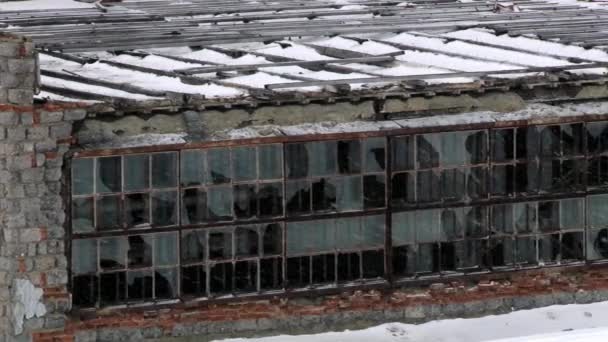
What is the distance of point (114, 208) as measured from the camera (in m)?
13.3

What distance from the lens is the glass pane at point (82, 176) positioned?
1309cm

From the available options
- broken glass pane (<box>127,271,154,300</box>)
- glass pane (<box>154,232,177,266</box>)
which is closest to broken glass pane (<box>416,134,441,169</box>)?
glass pane (<box>154,232,177,266</box>)

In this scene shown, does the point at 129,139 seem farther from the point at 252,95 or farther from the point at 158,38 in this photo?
the point at 158,38

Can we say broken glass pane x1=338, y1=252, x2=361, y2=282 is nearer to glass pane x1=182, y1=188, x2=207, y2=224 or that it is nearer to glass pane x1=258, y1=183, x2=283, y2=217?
glass pane x1=258, y1=183, x2=283, y2=217

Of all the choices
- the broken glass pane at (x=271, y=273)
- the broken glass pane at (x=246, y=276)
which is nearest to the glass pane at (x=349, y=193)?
the broken glass pane at (x=271, y=273)

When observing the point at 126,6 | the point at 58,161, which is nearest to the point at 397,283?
the point at 58,161

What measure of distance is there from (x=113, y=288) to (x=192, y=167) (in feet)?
4.70

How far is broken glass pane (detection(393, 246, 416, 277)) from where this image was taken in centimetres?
1443

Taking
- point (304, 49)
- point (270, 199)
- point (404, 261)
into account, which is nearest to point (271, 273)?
point (270, 199)

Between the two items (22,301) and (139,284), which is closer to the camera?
(22,301)

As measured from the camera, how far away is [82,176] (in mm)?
13117

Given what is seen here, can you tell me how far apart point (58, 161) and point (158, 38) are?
4058 millimetres

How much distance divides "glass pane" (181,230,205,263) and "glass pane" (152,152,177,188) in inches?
21.6

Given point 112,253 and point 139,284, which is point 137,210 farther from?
point 139,284
